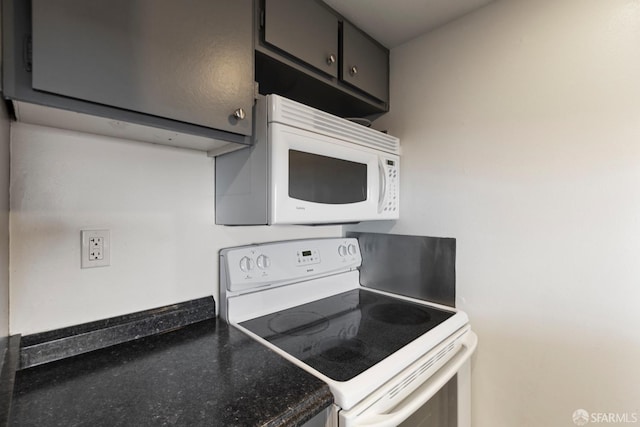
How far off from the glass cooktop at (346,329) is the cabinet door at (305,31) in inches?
40.6

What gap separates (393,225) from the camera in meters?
1.53

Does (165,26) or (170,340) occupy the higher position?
(165,26)

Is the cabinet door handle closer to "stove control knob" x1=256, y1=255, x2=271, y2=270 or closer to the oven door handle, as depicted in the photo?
"stove control knob" x1=256, y1=255, x2=271, y2=270

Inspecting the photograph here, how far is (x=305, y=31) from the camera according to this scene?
1076 millimetres

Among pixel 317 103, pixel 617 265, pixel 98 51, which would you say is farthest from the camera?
pixel 317 103

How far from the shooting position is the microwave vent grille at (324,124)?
945mm

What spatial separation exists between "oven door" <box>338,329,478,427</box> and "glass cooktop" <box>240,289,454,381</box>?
8 centimetres

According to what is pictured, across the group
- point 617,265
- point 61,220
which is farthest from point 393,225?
point 61,220

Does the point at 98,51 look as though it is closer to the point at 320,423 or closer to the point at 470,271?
the point at 320,423

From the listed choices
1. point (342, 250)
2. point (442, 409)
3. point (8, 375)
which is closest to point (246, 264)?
point (342, 250)

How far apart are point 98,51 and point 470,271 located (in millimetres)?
1481

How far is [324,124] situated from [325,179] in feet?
0.68

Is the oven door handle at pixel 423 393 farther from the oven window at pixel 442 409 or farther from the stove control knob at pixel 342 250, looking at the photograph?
the stove control knob at pixel 342 250

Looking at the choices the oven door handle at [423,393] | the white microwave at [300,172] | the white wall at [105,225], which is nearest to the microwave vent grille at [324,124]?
the white microwave at [300,172]
